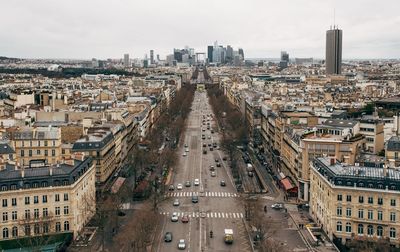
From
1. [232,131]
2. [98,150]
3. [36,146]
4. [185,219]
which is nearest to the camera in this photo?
[185,219]

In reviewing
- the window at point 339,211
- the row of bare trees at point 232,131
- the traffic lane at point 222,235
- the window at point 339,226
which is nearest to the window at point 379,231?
the window at point 339,226

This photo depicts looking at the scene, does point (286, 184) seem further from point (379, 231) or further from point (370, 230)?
point (379, 231)

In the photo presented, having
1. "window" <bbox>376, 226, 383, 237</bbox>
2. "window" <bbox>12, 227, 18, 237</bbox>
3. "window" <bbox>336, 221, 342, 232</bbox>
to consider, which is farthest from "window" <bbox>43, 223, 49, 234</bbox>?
"window" <bbox>376, 226, 383, 237</bbox>

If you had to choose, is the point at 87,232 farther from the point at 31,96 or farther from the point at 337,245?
the point at 31,96

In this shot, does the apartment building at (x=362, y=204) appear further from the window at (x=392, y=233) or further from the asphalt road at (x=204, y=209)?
the asphalt road at (x=204, y=209)

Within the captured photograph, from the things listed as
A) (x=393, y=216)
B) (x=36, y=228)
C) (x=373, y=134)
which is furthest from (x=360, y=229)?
(x=36, y=228)

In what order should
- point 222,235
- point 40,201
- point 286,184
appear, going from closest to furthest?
point 40,201 → point 222,235 → point 286,184

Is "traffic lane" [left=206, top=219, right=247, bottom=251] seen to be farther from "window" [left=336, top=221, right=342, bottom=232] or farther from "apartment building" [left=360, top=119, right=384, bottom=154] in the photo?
"apartment building" [left=360, top=119, right=384, bottom=154]
